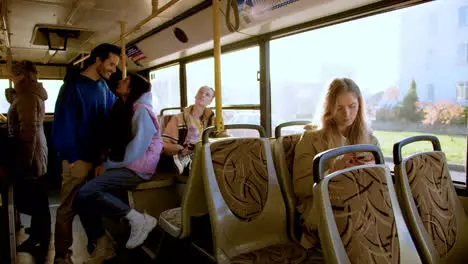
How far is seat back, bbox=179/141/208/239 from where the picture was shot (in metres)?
2.03

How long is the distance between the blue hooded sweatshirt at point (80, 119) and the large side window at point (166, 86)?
2995 mm

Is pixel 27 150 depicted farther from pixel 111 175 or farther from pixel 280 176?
pixel 280 176

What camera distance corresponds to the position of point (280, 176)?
221 centimetres

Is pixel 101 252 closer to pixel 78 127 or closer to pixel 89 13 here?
pixel 78 127

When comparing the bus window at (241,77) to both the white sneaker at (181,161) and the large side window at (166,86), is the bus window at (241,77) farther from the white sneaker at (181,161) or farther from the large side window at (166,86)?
the large side window at (166,86)

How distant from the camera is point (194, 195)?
2.10 m

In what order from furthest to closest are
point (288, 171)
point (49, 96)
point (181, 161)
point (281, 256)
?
point (49, 96)
point (181, 161)
point (288, 171)
point (281, 256)

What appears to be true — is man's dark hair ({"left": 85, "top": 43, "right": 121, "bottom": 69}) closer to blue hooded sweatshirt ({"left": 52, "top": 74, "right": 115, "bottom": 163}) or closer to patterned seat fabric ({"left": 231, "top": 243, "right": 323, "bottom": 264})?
blue hooded sweatshirt ({"left": 52, "top": 74, "right": 115, "bottom": 163})

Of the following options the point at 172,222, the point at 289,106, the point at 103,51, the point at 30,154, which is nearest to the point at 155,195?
the point at 172,222

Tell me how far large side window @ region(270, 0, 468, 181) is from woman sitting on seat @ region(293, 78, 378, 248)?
0.12m

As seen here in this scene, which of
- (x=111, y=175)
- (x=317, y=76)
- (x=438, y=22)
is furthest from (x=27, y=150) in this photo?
(x=438, y=22)

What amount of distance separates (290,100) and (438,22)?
1435mm

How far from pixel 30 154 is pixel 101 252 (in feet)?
4.09

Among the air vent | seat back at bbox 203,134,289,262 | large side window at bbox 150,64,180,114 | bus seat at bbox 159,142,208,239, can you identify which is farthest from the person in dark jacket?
large side window at bbox 150,64,180,114
